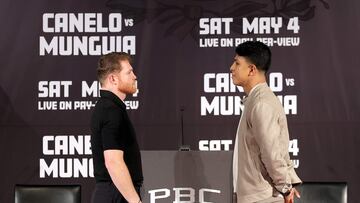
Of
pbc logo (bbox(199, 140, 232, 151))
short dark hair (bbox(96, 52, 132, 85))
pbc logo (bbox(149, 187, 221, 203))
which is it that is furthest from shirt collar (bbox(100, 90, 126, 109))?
pbc logo (bbox(199, 140, 232, 151))

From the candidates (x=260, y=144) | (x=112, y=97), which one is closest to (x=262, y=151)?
(x=260, y=144)

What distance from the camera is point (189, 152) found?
4254 mm

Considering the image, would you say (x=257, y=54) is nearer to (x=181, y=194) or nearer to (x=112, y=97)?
(x=112, y=97)

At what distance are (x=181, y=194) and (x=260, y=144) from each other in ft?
3.89

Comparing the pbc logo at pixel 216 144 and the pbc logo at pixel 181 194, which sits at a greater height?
the pbc logo at pixel 216 144

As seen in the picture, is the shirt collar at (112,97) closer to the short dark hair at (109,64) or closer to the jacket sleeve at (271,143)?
the short dark hair at (109,64)

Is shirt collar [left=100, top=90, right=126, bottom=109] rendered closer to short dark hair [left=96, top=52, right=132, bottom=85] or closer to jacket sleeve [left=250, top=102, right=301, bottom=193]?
short dark hair [left=96, top=52, right=132, bottom=85]

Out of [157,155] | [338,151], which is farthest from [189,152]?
[338,151]

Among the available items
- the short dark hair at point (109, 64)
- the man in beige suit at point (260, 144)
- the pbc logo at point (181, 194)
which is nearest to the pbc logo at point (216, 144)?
the pbc logo at point (181, 194)

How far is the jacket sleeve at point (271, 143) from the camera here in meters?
3.24

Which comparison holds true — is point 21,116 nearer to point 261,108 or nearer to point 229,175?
point 229,175

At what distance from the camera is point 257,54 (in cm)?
347

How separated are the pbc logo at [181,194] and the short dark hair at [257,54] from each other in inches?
46.1

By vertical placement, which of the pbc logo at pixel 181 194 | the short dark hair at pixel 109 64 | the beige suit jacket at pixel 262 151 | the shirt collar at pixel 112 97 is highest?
the short dark hair at pixel 109 64
